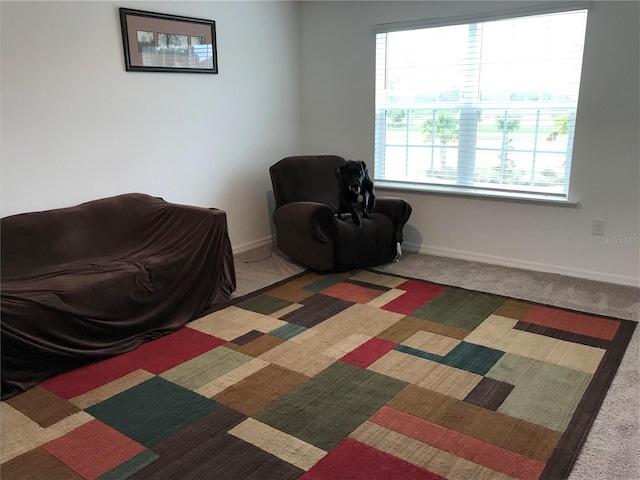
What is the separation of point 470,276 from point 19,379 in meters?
3.03

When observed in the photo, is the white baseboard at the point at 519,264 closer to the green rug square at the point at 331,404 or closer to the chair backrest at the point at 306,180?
the chair backrest at the point at 306,180

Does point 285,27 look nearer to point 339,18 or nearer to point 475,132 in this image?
point 339,18

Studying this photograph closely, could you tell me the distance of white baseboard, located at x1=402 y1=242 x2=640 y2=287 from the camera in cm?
384

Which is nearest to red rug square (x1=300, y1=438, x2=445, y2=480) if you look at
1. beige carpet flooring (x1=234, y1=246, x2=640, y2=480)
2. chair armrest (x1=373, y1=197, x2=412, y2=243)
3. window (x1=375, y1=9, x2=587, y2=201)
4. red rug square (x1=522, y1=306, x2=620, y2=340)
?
beige carpet flooring (x1=234, y1=246, x2=640, y2=480)

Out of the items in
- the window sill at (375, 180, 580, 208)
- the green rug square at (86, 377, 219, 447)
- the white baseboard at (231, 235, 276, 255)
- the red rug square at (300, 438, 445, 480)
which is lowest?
the red rug square at (300, 438, 445, 480)

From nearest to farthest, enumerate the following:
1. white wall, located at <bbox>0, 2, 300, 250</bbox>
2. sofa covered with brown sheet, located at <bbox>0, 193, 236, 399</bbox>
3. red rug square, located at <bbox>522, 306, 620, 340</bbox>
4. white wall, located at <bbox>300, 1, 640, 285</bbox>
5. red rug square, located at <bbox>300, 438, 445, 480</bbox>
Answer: red rug square, located at <bbox>300, 438, 445, 480</bbox>
sofa covered with brown sheet, located at <bbox>0, 193, 236, 399</bbox>
red rug square, located at <bbox>522, 306, 620, 340</bbox>
white wall, located at <bbox>0, 2, 300, 250</bbox>
white wall, located at <bbox>300, 1, 640, 285</bbox>

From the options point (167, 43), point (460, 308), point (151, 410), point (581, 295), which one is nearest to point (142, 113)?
point (167, 43)

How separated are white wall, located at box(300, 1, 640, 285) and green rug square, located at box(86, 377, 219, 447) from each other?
280 cm

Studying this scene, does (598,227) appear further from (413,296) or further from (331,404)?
(331,404)

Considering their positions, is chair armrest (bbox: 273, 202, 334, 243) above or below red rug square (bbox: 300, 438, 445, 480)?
above

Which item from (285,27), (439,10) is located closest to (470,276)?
(439,10)

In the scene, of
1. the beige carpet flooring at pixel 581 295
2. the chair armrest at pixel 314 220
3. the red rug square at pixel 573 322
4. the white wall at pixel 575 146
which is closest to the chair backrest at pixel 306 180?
the chair armrest at pixel 314 220

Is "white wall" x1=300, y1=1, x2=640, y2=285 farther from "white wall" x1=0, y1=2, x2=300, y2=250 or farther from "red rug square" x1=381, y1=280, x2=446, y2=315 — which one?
"red rug square" x1=381, y1=280, x2=446, y2=315

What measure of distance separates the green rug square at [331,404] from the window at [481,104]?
91.1 inches
